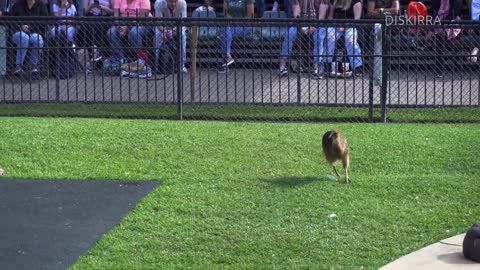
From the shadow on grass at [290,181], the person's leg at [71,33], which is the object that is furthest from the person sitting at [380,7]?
the shadow on grass at [290,181]

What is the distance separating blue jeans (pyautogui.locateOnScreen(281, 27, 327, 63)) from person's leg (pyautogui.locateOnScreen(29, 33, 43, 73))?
3.25 meters

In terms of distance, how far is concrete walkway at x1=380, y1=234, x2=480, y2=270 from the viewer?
270 inches

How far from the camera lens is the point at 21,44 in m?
12.8

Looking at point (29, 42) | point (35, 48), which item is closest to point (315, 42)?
point (35, 48)

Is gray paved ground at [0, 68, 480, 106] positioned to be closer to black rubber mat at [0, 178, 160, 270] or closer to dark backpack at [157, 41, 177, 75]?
dark backpack at [157, 41, 177, 75]

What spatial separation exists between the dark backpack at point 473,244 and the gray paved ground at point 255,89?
5754mm

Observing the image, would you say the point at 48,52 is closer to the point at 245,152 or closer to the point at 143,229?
the point at 245,152

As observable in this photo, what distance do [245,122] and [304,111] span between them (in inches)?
42.7

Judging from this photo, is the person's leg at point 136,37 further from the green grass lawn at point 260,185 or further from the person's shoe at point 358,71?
the person's shoe at point 358,71

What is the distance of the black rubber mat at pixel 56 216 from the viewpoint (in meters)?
7.14

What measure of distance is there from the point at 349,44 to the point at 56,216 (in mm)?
5573

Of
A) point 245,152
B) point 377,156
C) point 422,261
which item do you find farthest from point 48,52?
point 422,261

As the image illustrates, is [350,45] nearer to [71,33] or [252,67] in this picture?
[252,67]

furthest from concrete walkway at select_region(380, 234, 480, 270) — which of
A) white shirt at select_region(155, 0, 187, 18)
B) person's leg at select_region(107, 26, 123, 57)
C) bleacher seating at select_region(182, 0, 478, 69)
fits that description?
white shirt at select_region(155, 0, 187, 18)
